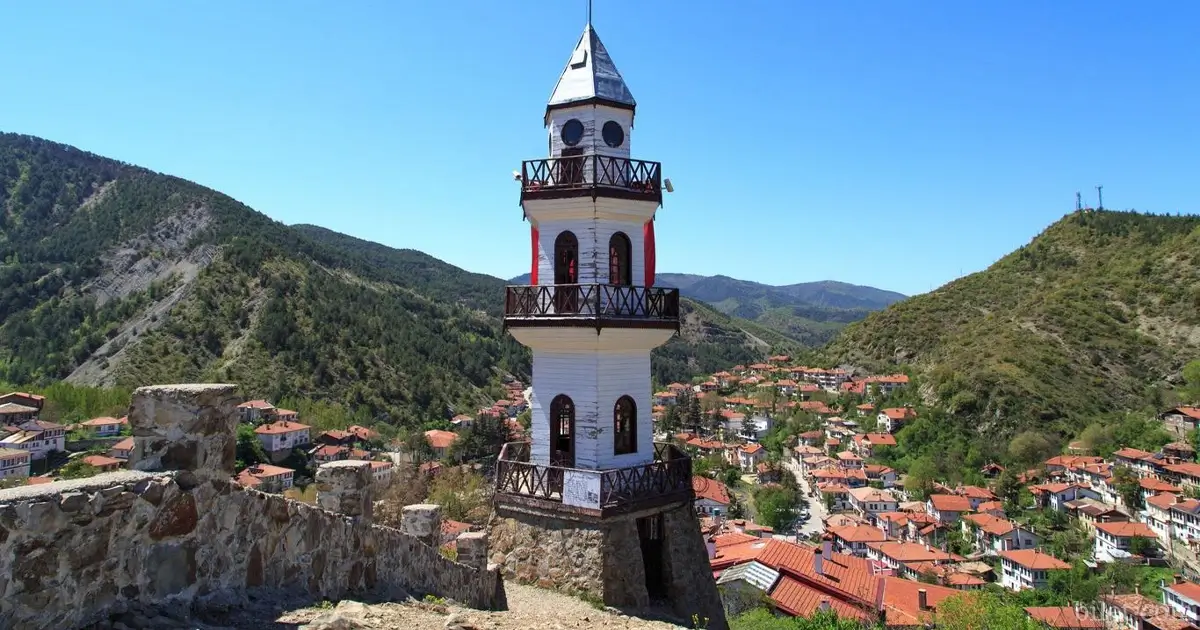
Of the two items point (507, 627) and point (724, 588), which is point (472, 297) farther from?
point (507, 627)

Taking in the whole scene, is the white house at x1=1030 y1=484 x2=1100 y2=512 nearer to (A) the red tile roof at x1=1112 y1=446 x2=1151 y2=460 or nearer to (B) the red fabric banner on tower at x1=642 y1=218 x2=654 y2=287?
(A) the red tile roof at x1=1112 y1=446 x2=1151 y2=460

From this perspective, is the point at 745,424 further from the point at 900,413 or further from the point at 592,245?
the point at 592,245

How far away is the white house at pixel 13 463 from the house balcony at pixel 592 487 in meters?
45.3

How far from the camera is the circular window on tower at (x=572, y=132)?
484 inches

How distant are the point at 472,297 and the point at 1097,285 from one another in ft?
379

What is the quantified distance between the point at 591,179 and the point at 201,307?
7668 centimetres

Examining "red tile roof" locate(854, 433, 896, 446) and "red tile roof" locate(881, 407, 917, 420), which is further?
"red tile roof" locate(881, 407, 917, 420)

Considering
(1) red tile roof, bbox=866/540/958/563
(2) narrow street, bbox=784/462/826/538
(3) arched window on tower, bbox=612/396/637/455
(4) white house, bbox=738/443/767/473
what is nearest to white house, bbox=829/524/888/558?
(1) red tile roof, bbox=866/540/958/563

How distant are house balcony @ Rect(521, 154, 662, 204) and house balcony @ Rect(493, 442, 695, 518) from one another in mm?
4469

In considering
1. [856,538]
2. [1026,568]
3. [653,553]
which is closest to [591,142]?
[653,553]

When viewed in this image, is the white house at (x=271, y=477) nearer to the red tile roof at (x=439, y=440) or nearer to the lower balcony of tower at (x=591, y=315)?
the red tile roof at (x=439, y=440)

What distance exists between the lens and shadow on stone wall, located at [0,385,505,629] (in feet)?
12.1

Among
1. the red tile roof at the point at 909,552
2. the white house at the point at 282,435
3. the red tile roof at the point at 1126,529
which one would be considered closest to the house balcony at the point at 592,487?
the red tile roof at the point at 909,552

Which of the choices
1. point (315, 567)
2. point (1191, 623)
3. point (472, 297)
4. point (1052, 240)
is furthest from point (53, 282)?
point (1052, 240)
